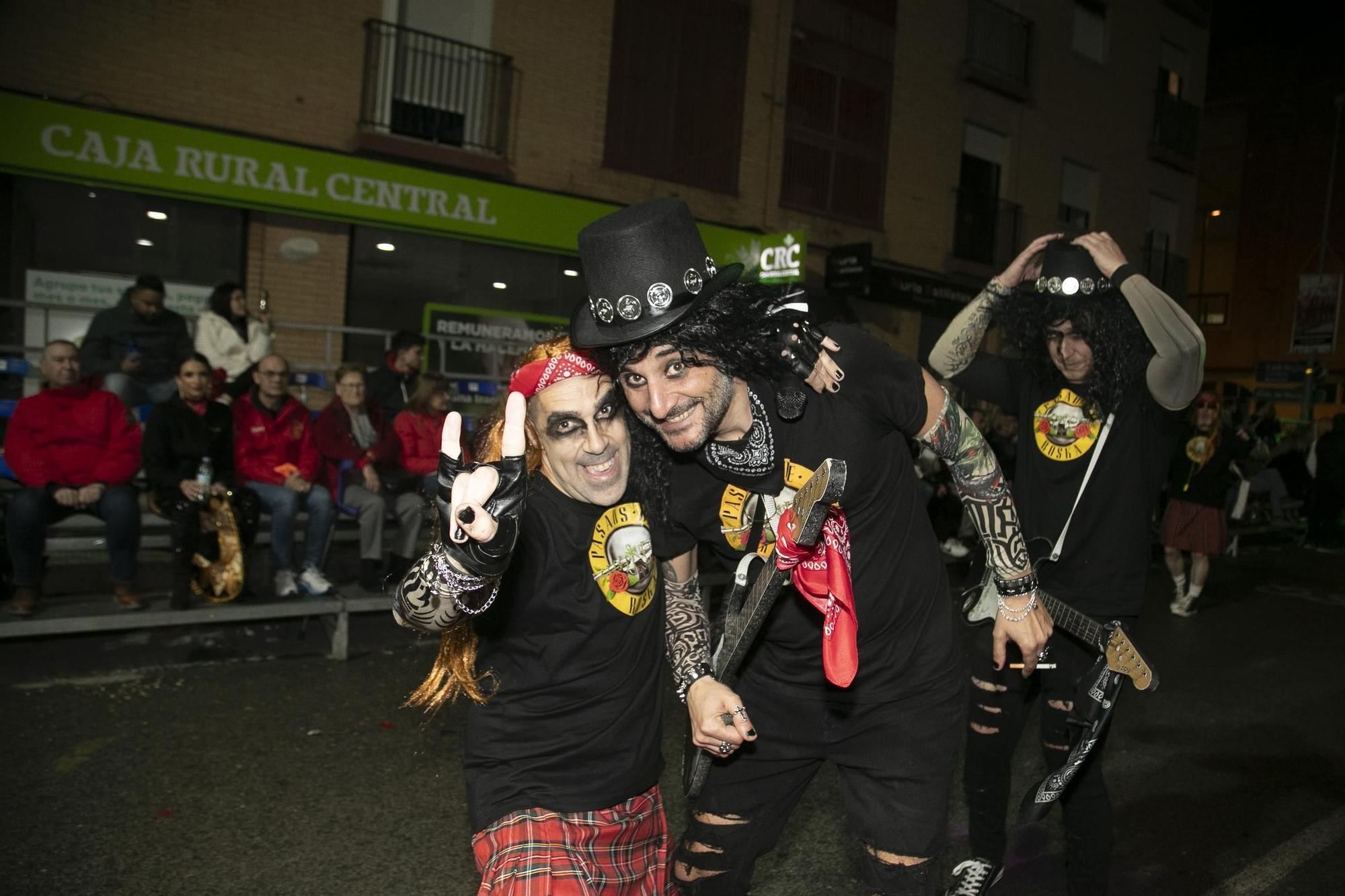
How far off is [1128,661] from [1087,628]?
187 mm

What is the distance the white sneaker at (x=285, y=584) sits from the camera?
6.45 metres

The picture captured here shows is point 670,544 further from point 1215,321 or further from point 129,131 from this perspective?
point 1215,321

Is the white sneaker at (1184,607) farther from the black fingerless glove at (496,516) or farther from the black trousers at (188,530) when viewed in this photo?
the black fingerless glove at (496,516)

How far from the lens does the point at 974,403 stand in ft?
49.2

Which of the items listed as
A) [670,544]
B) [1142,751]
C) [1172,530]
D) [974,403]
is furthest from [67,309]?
[974,403]

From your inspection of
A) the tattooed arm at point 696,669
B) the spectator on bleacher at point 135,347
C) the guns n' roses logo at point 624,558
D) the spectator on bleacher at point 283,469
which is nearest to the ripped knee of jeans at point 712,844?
the tattooed arm at point 696,669

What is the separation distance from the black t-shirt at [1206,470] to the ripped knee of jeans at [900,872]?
26.7ft

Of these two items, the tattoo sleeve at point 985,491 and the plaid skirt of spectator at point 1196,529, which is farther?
the plaid skirt of spectator at point 1196,529

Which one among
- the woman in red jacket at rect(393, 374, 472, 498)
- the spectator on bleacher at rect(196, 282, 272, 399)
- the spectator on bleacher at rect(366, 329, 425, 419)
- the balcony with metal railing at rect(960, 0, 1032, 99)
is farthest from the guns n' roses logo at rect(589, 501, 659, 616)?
the balcony with metal railing at rect(960, 0, 1032, 99)

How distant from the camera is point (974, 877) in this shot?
10.8 feet

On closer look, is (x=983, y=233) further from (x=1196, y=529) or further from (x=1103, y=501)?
(x=1103, y=501)

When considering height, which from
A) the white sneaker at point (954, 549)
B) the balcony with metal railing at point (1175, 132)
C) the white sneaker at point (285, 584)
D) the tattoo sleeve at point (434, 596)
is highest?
the balcony with metal railing at point (1175, 132)

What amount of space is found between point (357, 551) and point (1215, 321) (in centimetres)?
3358

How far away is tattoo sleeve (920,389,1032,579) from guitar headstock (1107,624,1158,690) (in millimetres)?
590
